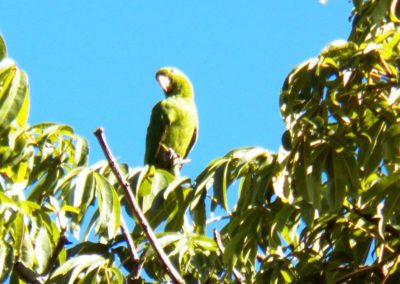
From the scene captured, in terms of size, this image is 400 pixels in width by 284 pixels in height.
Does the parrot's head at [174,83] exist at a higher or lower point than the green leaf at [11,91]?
lower

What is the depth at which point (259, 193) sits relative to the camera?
199 cm

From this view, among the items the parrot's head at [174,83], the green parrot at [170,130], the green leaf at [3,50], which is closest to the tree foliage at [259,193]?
the green leaf at [3,50]

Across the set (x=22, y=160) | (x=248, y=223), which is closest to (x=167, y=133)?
(x=22, y=160)

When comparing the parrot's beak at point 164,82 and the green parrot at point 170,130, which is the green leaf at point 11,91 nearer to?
the green parrot at point 170,130

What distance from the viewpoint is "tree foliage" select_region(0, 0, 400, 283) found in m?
1.93

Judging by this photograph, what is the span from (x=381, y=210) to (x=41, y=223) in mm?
848

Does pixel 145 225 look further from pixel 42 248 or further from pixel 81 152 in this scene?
pixel 81 152

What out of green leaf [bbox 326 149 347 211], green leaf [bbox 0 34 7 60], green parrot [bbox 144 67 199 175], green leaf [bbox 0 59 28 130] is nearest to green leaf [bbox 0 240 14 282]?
green leaf [bbox 0 59 28 130]

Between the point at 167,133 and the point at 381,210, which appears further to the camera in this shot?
the point at 167,133

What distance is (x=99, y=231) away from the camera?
2283 millimetres

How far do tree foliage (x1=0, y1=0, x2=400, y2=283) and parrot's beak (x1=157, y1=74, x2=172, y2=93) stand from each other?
12.6ft

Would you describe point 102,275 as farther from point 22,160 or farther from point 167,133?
point 167,133

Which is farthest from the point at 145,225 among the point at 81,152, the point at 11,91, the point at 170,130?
the point at 170,130

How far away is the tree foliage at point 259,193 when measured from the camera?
Result: 1.93m
